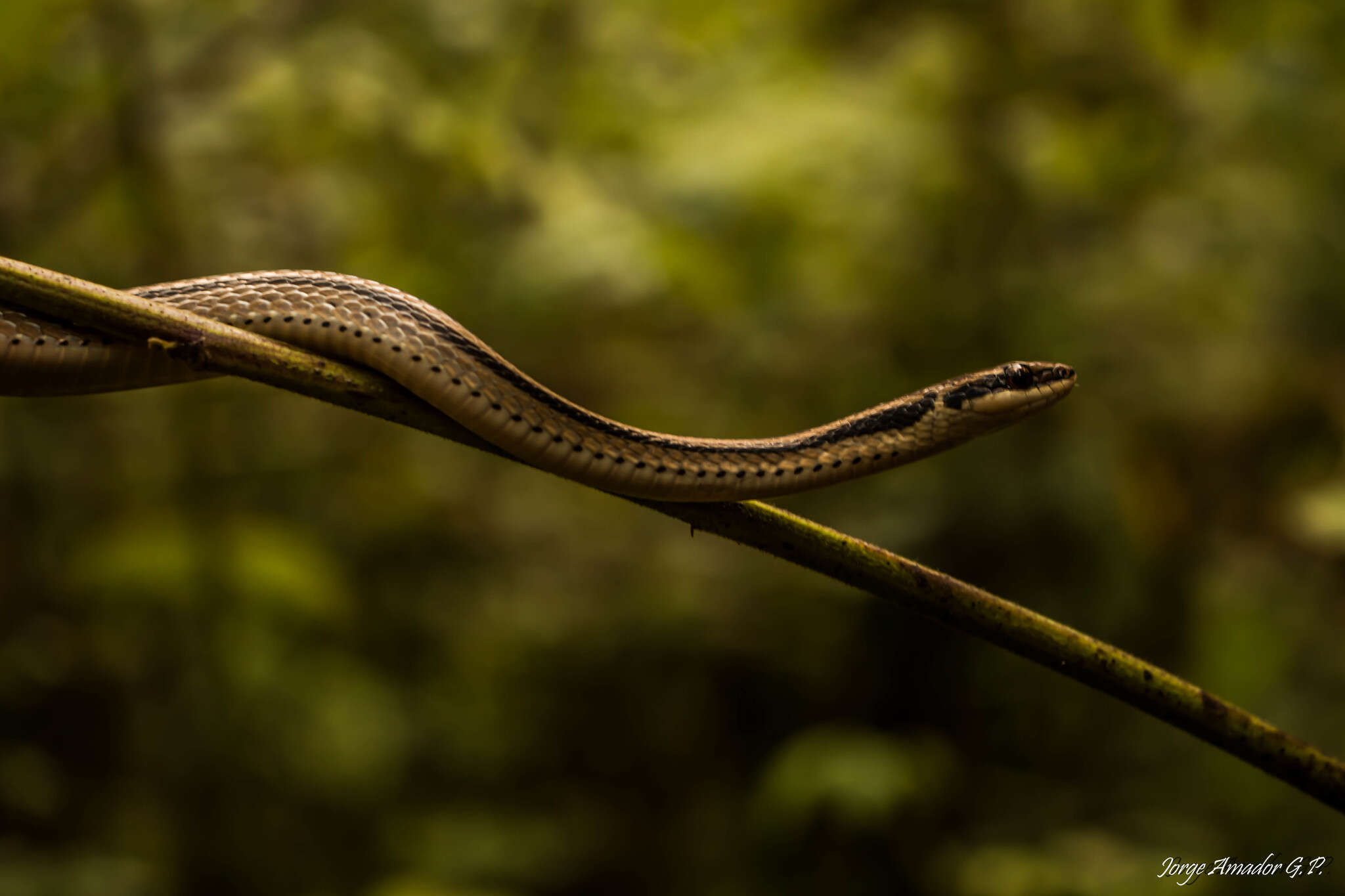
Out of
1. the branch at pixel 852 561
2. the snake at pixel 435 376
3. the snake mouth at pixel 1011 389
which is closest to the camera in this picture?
the branch at pixel 852 561

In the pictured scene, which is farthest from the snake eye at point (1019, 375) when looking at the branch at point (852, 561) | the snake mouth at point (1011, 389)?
the branch at point (852, 561)

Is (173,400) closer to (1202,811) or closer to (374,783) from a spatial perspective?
(374,783)

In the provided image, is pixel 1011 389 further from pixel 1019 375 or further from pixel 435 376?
pixel 435 376

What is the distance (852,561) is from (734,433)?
3242 mm

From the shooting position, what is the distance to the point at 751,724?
4.24m

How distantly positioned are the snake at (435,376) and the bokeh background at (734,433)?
1389 millimetres

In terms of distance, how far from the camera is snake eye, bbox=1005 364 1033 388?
2.43m

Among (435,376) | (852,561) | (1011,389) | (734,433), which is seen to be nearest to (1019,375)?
(1011,389)

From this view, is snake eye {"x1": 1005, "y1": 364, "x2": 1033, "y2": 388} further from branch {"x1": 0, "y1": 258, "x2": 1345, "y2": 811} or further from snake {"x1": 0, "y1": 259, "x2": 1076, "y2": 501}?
branch {"x1": 0, "y1": 258, "x2": 1345, "y2": 811}

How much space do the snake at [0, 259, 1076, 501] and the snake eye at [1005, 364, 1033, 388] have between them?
528mm

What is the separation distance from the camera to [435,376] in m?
1.74

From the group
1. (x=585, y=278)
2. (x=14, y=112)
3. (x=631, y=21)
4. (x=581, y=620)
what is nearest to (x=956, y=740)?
(x=581, y=620)

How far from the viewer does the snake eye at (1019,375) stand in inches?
95.7

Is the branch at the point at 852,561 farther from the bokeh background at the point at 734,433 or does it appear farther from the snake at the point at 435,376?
the bokeh background at the point at 734,433
